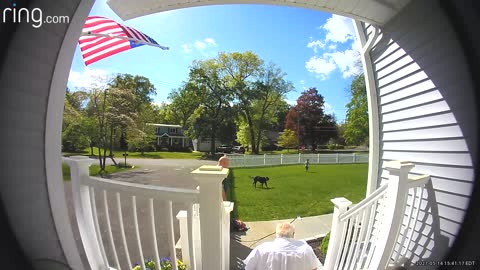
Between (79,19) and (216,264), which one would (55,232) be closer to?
(216,264)

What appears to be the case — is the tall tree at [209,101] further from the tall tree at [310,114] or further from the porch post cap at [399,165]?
the porch post cap at [399,165]

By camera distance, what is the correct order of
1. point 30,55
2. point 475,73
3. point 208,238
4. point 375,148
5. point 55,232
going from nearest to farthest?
point 475,73
point 30,55
point 55,232
point 208,238
point 375,148

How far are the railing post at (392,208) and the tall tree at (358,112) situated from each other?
71.6ft

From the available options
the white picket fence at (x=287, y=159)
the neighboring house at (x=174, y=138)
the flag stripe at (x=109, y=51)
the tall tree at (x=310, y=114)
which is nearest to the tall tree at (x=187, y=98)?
the neighboring house at (x=174, y=138)

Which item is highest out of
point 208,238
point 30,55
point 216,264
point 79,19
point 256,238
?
point 79,19

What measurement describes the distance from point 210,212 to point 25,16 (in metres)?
1.48

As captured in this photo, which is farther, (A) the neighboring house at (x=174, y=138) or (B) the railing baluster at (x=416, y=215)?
(A) the neighboring house at (x=174, y=138)

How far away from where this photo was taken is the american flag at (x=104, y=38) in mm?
3516

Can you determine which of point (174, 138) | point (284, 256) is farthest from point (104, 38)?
point (174, 138)

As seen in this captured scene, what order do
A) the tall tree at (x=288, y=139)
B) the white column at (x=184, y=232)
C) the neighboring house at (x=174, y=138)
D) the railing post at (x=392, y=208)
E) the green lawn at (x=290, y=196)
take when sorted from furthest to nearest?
1. the neighboring house at (x=174, y=138)
2. the tall tree at (x=288, y=139)
3. the green lawn at (x=290, y=196)
4. the white column at (x=184, y=232)
5. the railing post at (x=392, y=208)

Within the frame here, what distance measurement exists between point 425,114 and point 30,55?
10.5 ft

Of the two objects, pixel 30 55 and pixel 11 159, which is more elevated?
pixel 30 55

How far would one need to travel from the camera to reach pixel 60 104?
1.79 metres

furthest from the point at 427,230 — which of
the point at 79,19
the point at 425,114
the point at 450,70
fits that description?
the point at 79,19
